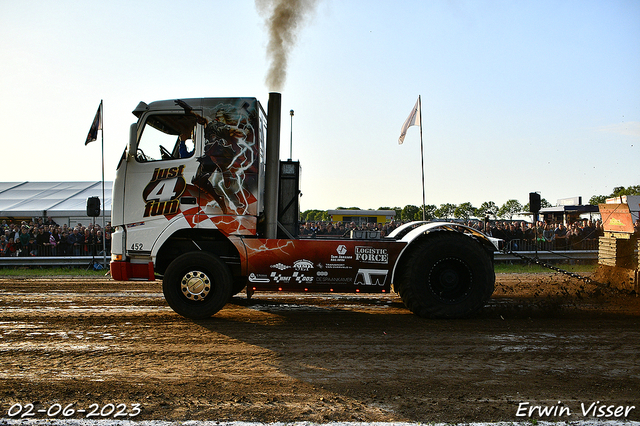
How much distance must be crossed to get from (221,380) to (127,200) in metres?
3.82

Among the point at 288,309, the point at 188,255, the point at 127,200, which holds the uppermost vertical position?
the point at 127,200

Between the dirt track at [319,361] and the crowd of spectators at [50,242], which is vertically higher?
the crowd of spectators at [50,242]

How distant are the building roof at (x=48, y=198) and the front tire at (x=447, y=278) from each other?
709 inches

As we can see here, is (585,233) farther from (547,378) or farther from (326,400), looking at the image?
(326,400)

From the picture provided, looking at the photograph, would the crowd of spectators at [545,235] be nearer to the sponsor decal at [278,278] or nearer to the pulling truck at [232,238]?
the pulling truck at [232,238]

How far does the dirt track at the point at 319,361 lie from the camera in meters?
3.50

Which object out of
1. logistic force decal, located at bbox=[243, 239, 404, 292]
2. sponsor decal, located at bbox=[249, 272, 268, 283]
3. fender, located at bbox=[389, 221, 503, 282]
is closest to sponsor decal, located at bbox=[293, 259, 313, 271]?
logistic force decal, located at bbox=[243, 239, 404, 292]

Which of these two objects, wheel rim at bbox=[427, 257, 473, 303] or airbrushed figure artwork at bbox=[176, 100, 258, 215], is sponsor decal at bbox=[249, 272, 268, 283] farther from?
wheel rim at bbox=[427, 257, 473, 303]

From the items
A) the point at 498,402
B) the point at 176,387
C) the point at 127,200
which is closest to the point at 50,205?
the point at 127,200

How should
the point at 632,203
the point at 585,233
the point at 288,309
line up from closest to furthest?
the point at 288,309, the point at 632,203, the point at 585,233

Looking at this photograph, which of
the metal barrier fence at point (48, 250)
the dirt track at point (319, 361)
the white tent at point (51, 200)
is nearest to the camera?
the dirt track at point (319, 361)

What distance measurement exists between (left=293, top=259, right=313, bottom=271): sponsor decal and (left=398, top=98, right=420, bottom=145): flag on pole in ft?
25.4

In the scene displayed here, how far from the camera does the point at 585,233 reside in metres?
17.2

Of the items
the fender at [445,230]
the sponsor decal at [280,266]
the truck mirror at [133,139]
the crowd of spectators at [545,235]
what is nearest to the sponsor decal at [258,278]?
the sponsor decal at [280,266]
